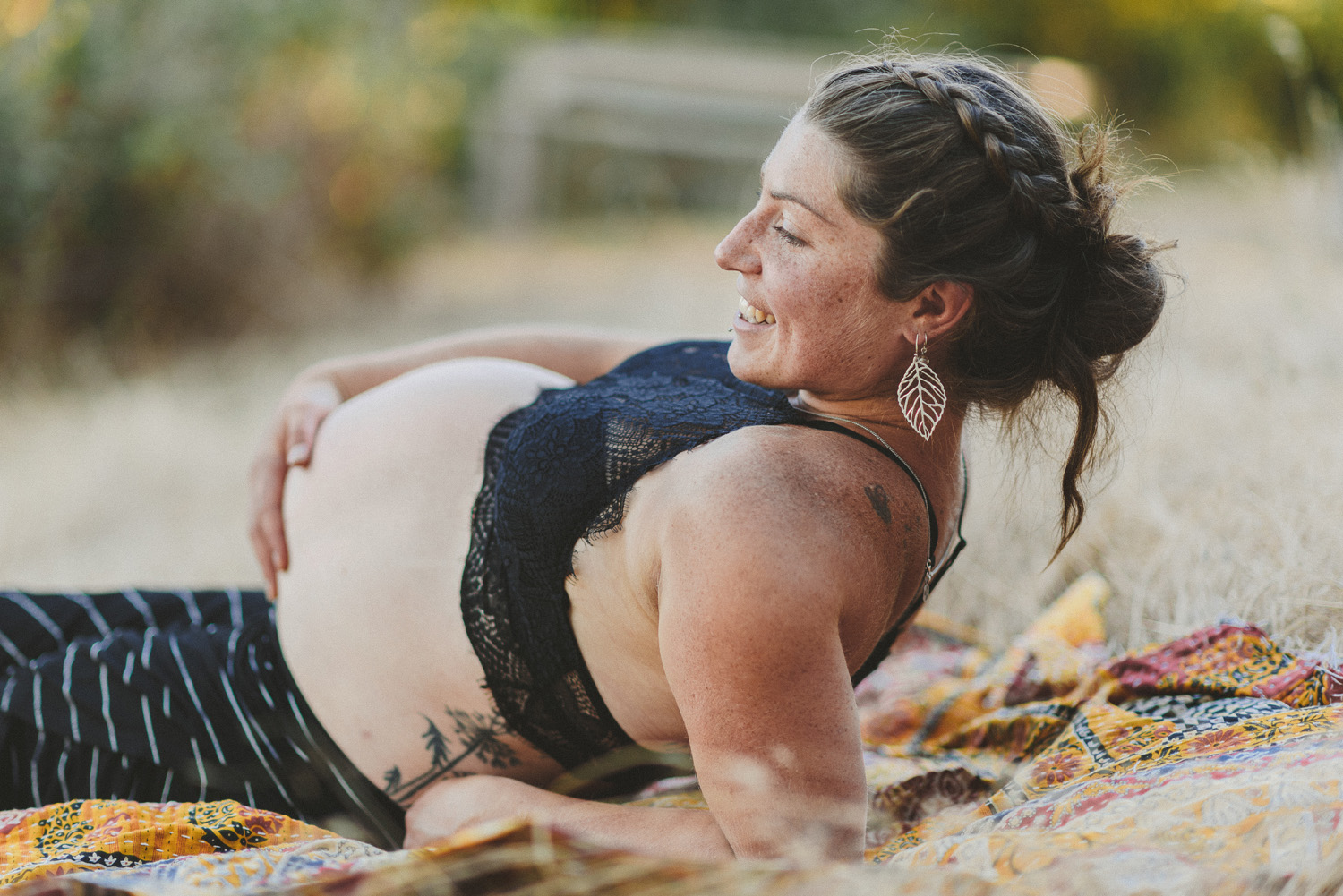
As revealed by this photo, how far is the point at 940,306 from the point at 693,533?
470mm

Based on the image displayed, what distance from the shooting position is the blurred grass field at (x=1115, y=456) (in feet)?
6.97

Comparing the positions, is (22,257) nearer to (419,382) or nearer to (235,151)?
(235,151)

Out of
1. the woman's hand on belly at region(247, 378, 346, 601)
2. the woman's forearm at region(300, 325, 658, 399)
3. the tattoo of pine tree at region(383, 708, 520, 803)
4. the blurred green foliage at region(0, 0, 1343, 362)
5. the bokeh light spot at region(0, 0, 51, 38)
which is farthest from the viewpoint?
the blurred green foliage at region(0, 0, 1343, 362)

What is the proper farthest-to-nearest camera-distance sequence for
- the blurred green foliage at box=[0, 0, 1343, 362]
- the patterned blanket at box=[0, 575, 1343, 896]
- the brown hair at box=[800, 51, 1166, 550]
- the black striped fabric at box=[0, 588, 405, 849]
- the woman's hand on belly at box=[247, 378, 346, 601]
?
the blurred green foliage at box=[0, 0, 1343, 362]
the woman's hand on belly at box=[247, 378, 346, 601]
the black striped fabric at box=[0, 588, 405, 849]
the brown hair at box=[800, 51, 1166, 550]
the patterned blanket at box=[0, 575, 1343, 896]

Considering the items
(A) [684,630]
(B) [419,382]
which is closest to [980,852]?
(A) [684,630]

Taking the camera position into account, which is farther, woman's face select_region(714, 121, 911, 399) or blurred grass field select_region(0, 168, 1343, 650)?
blurred grass field select_region(0, 168, 1343, 650)

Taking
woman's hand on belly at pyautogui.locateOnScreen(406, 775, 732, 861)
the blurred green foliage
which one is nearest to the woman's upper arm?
woman's hand on belly at pyautogui.locateOnScreen(406, 775, 732, 861)

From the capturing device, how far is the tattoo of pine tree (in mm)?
1566

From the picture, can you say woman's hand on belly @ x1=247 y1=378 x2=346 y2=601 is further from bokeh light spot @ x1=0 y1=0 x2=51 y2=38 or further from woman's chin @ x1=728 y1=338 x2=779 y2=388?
bokeh light spot @ x1=0 y1=0 x2=51 y2=38

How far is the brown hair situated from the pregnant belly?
714mm

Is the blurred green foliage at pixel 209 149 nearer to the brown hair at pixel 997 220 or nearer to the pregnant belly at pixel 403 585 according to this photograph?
the brown hair at pixel 997 220

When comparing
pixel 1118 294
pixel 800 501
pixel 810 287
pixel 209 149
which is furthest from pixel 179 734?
pixel 209 149

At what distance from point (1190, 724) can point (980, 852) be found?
63cm

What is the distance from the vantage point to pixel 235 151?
6.16 m
